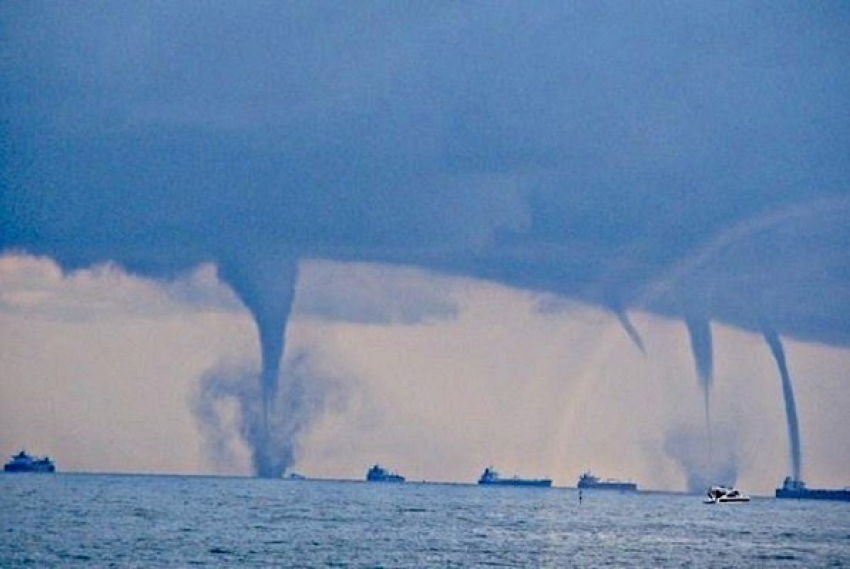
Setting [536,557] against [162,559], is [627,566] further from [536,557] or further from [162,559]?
[162,559]

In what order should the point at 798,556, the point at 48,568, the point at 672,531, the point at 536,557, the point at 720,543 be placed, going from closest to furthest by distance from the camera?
the point at 48,568
the point at 536,557
the point at 798,556
the point at 720,543
the point at 672,531

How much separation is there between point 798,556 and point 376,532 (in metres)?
43.3

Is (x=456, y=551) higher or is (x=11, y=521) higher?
(x=11, y=521)

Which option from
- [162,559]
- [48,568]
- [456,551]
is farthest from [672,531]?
→ [48,568]

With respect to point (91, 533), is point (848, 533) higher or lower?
higher

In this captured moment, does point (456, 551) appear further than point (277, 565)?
Yes

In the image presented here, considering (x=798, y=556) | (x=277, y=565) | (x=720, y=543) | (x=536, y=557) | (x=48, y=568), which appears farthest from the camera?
(x=720, y=543)

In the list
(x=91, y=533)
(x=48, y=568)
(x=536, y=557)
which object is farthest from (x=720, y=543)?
(x=48, y=568)

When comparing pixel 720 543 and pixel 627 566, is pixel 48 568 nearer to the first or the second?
pixel 627 566

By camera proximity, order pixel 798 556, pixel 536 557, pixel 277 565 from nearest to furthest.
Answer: pixel 277 565, pixel 536 557, pixel 798 556

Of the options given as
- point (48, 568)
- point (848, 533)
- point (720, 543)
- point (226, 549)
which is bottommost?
point (48, 568)

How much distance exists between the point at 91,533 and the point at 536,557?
143 feet

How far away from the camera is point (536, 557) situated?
361 feet

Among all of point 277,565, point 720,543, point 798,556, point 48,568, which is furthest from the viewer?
point 720,543
